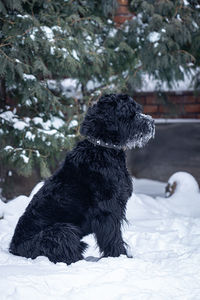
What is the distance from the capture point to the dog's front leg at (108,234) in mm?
3152

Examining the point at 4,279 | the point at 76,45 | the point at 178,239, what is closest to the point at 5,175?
the point at 76,45

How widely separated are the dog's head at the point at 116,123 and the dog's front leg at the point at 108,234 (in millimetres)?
653

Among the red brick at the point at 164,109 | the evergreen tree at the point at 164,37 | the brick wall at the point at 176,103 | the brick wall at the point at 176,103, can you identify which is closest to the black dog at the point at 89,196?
the evergreen tree at the point at 164,37

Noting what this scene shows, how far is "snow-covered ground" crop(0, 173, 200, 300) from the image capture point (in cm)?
243

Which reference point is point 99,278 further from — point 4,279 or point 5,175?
point 5,175

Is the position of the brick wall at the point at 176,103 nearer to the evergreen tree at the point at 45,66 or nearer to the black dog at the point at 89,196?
the evergreen tree at the point at 45,66

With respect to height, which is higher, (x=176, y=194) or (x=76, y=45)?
(x=76, y=45)

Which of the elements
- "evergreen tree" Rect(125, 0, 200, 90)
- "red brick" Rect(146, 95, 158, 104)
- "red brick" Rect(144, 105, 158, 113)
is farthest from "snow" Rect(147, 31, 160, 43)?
"red brick" Rect(144, 105, 158, 113)

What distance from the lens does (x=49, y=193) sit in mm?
3090

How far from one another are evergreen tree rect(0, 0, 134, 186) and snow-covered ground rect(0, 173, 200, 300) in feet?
3.54

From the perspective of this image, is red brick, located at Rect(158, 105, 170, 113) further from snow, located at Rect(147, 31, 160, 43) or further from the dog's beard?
the dog's beard

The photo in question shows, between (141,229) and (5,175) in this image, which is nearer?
(141,229)

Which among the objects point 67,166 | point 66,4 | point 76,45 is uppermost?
point 66,4

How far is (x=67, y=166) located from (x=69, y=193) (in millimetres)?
251
